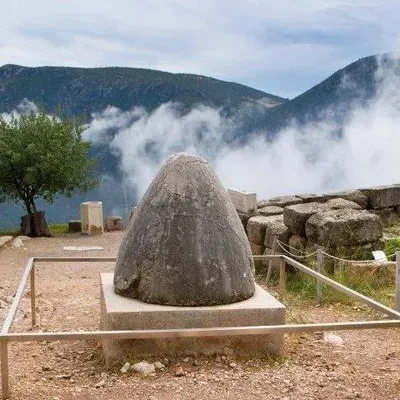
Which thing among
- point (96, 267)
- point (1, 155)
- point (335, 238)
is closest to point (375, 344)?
point (335, 238)

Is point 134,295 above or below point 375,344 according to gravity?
above

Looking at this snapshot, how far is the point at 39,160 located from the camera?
76.6 feet

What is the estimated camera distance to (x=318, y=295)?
9.65 m

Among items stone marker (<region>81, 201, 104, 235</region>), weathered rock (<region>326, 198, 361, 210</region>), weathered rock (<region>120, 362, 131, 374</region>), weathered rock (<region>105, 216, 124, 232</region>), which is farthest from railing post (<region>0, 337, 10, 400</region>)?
weathered rock (<region>105, 216, 124, 232</region>)

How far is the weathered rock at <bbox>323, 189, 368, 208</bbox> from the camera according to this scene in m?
15.6

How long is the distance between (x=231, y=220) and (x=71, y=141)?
18607mm

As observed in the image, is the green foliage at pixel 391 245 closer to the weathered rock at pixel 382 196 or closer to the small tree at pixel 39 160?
the weathered rock at pixel 382 196

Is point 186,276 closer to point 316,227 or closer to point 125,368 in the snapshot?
point 125,368

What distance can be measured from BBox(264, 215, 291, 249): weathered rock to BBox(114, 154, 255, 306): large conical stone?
18.8 ft

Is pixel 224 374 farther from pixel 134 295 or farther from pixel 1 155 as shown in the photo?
pixel 1 155

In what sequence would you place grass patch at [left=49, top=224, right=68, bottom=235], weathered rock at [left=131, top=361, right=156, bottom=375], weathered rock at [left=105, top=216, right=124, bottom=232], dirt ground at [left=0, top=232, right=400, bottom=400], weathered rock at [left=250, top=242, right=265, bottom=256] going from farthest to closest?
grass patch at [left=49, top=224, right=68, bottom=235] → weathered rock at [left=105, top=216, right=124, bottom=232] → weathered rock at [left=250, top=242, right=265, bottom=256] → weathered rock at [left=131, top=361, right=156, bottom=375] → dirt ground at [left=0, top=232, right=400, bottom=400]

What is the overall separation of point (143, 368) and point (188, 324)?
0.56m

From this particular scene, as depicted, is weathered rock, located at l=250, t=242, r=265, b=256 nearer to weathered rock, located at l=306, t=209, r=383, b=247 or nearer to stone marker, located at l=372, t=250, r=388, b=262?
weathered rock, located at l=306, t=209, r=383, b=247

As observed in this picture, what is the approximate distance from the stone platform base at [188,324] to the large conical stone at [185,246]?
15cm
